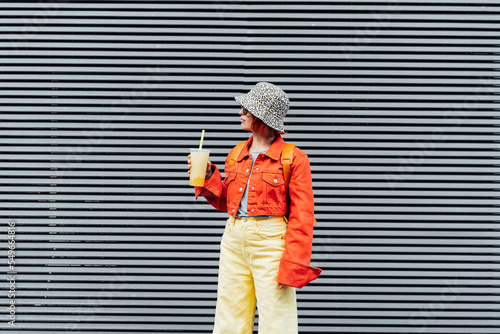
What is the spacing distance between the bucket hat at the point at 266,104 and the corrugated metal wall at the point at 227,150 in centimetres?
160

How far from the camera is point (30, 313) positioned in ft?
13.9

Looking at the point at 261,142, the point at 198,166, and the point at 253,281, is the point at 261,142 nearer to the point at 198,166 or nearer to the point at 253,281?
the point at 198,166

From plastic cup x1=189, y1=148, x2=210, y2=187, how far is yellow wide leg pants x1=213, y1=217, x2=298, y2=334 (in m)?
0.36

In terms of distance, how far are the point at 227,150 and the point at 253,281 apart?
180 cm

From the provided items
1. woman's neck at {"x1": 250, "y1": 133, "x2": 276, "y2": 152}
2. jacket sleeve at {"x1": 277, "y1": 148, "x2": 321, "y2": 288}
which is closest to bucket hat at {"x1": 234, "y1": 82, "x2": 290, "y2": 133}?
woman's neck at {"x1": 250, "y1": 133, "x2": 276, "y2": 152}

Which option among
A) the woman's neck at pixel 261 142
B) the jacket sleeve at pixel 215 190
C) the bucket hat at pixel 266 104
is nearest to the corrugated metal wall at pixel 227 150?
the jacket sleeve at pixel 215 190

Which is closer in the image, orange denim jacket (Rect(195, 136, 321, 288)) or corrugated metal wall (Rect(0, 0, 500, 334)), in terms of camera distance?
orange denim jacket (Rect(195, 136, 321, 288))

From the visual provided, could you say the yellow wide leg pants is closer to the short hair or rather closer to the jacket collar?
the jacket collar

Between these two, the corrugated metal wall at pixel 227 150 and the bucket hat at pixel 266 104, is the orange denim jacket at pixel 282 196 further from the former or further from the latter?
the corrugated metal wall at pixel 227 150

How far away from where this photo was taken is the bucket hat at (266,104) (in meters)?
2.61

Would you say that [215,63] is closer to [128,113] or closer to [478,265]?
[128,113]

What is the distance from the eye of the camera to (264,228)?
2.60 metres

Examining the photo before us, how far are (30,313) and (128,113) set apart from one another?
2.29 metres

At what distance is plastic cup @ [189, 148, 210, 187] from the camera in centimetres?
262
